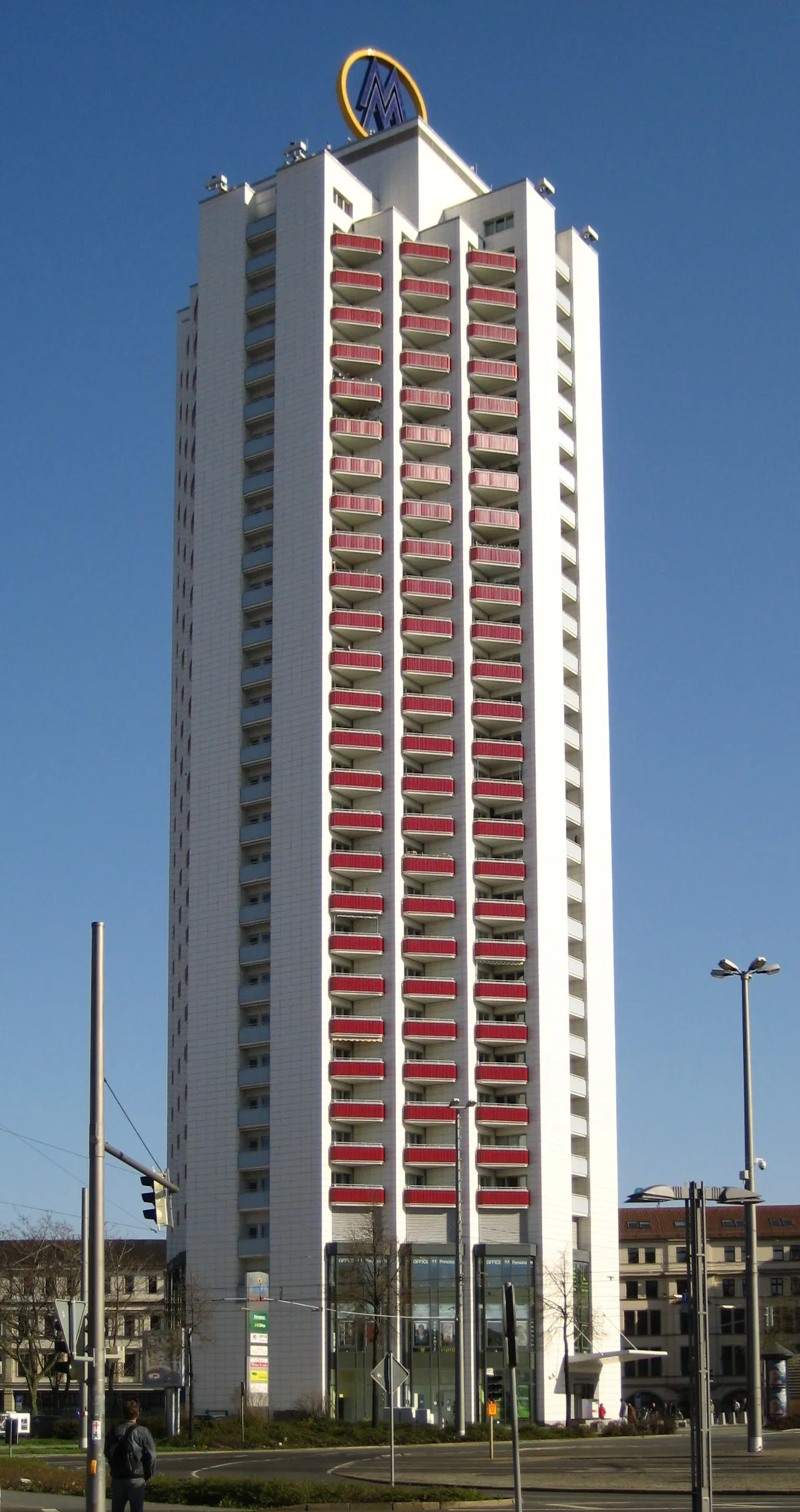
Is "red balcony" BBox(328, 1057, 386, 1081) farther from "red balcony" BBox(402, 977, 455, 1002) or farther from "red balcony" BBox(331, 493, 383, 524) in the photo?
"red balcony" BBox(331, 493, 383, 524)

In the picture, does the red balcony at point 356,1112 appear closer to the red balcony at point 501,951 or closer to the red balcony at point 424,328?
the red balcony at point 501,951

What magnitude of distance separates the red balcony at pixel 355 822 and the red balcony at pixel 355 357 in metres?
28.5

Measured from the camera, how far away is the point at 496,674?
110062mm

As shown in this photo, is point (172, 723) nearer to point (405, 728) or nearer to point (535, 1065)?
point (405, 728)

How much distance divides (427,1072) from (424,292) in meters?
48.8

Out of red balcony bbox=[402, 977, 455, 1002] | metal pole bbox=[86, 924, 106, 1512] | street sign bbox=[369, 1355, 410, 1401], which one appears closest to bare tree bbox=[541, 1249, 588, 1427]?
red balcony bbox=[402, 977, 455, 1002]

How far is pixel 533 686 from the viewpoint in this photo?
11062 centimetres

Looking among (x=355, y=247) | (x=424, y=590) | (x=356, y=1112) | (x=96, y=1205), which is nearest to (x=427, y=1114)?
(x=356, y=1112)

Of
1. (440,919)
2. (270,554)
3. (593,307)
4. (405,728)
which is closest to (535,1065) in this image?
(440,919)

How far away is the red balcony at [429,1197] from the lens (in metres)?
100

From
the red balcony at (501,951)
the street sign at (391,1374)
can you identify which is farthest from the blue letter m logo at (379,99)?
the street sign at (391,1374)

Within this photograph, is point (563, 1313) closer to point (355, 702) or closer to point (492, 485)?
point (355, 702)

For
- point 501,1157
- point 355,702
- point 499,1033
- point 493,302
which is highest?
point 493,302

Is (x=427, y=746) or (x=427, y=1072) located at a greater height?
(x=427, y=746)
